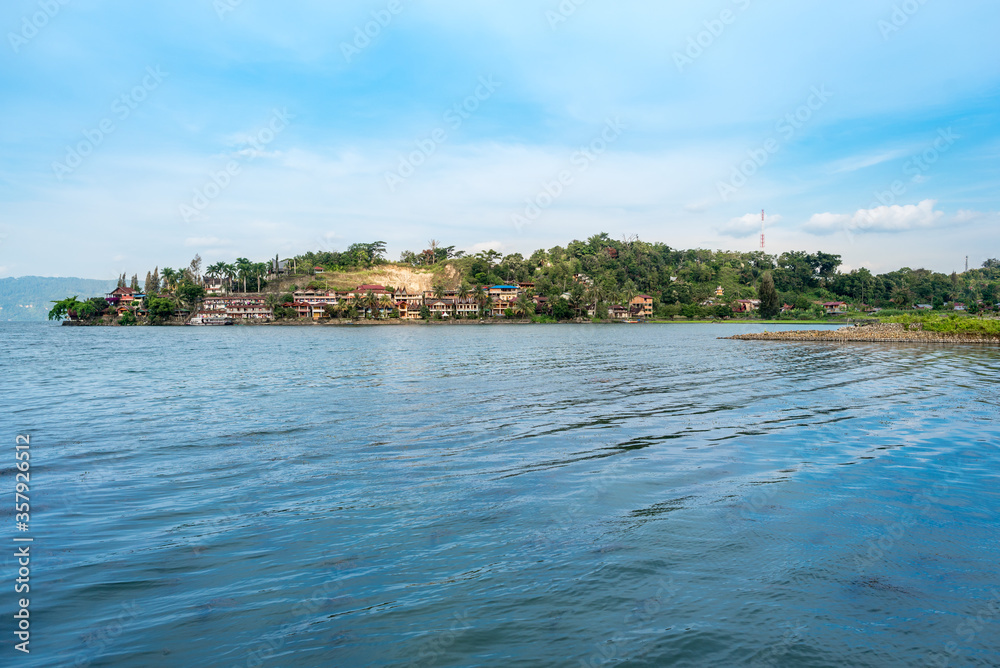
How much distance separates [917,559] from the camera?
272 inches

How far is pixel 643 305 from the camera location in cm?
15575

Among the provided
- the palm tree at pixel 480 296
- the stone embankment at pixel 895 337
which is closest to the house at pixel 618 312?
the palm tree at pixel 480 296

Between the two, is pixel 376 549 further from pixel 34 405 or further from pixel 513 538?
pixel 34 405

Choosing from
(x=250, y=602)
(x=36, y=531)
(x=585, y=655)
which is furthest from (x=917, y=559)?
Result: (x=36, y=531)

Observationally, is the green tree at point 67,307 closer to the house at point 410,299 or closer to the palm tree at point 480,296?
the house at point 410,299

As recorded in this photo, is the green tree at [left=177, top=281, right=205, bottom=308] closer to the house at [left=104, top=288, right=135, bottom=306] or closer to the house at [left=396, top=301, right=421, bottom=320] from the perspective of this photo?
the house at [left=104, top=288, right=135, bottom=306]

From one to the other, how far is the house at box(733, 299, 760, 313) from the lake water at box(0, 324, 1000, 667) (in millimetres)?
143818

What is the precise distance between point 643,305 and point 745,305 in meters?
29.7

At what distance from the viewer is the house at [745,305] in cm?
15125

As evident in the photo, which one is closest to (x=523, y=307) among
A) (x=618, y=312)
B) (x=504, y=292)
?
(x=504, y=292)

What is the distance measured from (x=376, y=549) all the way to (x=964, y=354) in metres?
45.5

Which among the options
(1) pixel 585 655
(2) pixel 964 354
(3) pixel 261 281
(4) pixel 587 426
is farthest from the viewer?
(3) pixel 261 281

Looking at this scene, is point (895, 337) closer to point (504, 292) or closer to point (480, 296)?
point (480, 296)

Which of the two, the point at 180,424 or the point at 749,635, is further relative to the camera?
the point at 180,424
